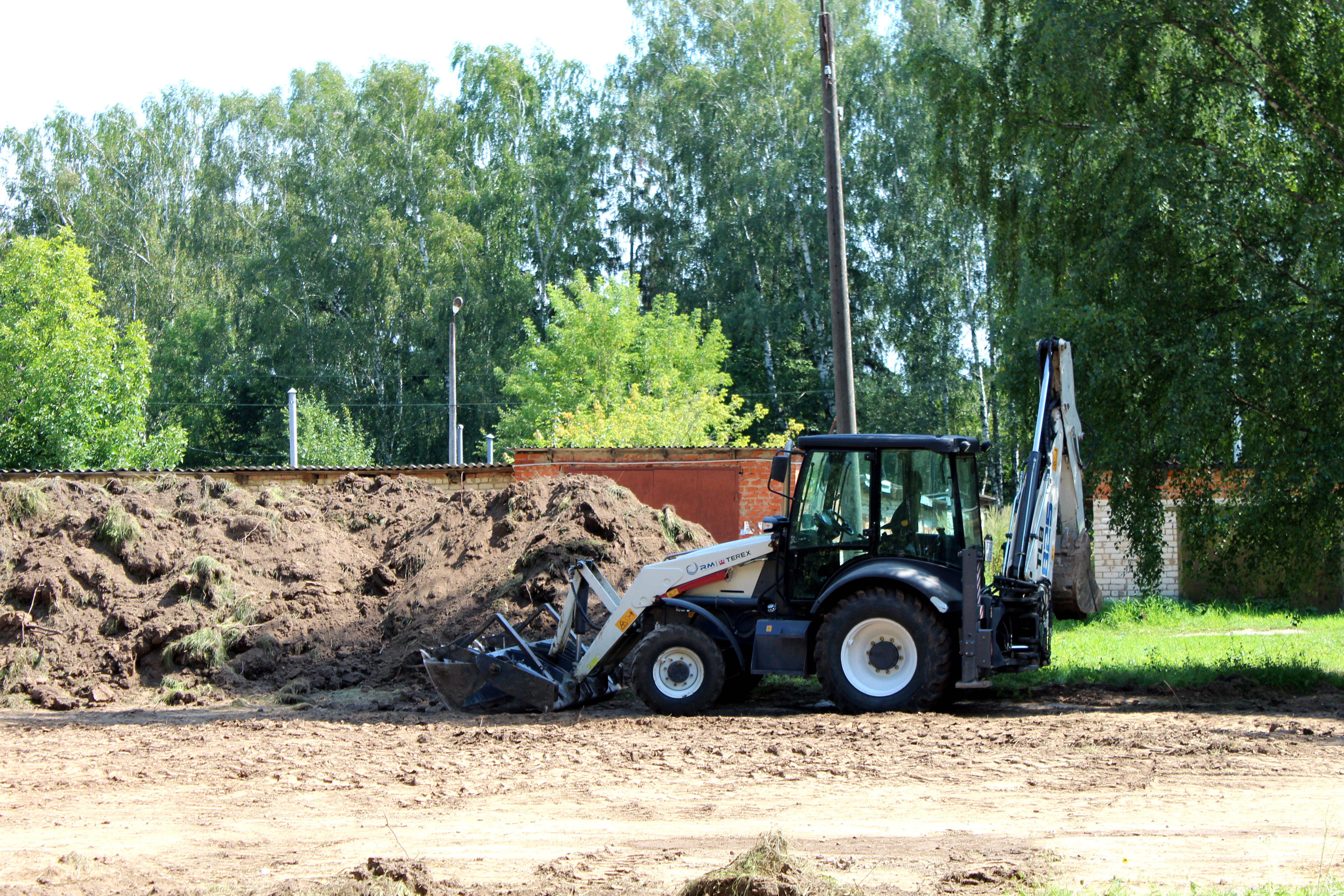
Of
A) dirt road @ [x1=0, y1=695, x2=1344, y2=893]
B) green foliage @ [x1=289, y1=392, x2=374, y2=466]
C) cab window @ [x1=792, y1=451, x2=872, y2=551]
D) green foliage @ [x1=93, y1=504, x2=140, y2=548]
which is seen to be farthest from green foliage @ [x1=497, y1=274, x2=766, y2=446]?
dirt road @ [x1=0, y1=695, x2=1344, y2=893]

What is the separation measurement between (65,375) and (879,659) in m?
25.6

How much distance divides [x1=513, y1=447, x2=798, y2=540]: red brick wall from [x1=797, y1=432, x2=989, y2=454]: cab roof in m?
7.87

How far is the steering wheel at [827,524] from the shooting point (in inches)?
367

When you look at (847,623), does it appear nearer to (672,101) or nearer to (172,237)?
(672,101)

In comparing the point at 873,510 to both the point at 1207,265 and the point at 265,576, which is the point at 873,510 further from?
the point at 265,576

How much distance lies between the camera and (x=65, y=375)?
91.9 feet

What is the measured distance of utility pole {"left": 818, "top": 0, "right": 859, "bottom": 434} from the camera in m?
13.4

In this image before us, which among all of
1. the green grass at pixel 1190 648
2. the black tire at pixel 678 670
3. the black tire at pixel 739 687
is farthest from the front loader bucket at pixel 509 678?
the green grass at pixel 1190 648

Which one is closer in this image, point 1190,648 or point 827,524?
point 827,524

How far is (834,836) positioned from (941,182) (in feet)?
30.9

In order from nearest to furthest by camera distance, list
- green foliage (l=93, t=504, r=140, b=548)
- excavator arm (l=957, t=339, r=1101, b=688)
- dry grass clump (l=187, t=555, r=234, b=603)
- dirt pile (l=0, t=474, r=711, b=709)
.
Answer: excavator arm (l=957, t=339, r=1101, b=688), dirt pile (l=0, t=474, r=711, b=709), dry grass clump (l=187, t=555, r=234, b=603), green foliage (l=93, t=504, r=140, b=548)

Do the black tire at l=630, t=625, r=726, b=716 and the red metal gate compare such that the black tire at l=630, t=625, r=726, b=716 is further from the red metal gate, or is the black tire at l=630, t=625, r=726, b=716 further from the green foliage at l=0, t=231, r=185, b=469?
the green foliage at l=0, t=231, r=185, b=469

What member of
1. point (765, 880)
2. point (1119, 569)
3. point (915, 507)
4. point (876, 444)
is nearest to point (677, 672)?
point (915, 507)

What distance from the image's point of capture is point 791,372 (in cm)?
3631
